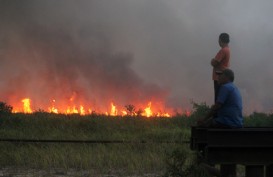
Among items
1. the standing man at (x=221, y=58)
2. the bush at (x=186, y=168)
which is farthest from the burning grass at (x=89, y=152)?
the standing man at (x=221, y=58)

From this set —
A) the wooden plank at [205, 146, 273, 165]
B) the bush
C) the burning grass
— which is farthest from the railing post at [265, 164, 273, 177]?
the burning grass

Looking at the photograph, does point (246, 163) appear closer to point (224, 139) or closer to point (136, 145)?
point (224, 139)

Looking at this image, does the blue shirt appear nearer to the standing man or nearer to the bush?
the bush

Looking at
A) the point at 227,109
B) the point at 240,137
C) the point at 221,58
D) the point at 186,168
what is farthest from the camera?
the point at 221,58

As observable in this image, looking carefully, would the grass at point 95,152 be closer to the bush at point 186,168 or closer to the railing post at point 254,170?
the bush at point 186,168

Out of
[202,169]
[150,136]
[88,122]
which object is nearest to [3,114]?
[88,122]

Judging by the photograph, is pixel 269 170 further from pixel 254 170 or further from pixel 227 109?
pixel 227 109

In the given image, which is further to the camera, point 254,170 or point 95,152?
point 95,152

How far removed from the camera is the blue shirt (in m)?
8.59

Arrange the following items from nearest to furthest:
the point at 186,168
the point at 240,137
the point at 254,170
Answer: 1. the point at 240,137
2. the point at 254,170
3. the point at 186,168

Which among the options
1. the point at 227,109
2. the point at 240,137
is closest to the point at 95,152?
the point at 227,109

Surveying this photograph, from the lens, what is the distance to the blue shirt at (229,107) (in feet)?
28.2

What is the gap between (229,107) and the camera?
8.62m

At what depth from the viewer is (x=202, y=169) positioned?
28.5 feet
